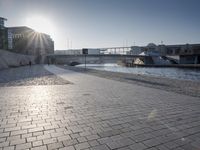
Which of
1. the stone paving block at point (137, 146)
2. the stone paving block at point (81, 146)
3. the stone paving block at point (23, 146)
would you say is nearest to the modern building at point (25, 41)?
the stone paving block at point (23, 146)

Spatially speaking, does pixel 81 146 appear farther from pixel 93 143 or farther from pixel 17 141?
pixel 17 141

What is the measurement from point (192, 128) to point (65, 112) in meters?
3.52

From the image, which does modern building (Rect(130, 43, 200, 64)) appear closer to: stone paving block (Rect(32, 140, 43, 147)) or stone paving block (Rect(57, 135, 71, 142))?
stone paving block (Rect(57, 135, 71, 142))

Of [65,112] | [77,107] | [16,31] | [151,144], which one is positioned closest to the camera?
[151,144]

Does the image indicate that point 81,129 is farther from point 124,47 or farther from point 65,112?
point 124,47

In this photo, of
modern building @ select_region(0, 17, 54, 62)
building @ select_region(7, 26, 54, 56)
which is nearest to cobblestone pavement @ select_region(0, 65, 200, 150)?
modern building @ select_region(0, 17, 54, 62)

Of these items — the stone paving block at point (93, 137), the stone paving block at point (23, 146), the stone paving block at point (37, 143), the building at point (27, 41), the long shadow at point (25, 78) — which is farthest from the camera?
the building at point (27, 41)

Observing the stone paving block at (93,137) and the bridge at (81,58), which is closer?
the stone paving block at (93,137)

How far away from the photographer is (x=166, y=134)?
3.80 meters

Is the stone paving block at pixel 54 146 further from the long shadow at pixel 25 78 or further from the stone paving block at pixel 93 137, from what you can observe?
the long shadow at pixel 25 78

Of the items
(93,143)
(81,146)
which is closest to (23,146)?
(81,146)

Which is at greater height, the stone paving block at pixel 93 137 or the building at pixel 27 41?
the building at pixel 27 41

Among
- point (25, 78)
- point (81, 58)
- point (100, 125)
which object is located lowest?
point (25, 78)

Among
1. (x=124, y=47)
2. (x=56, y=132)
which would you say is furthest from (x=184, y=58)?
(x=56, y=132)
